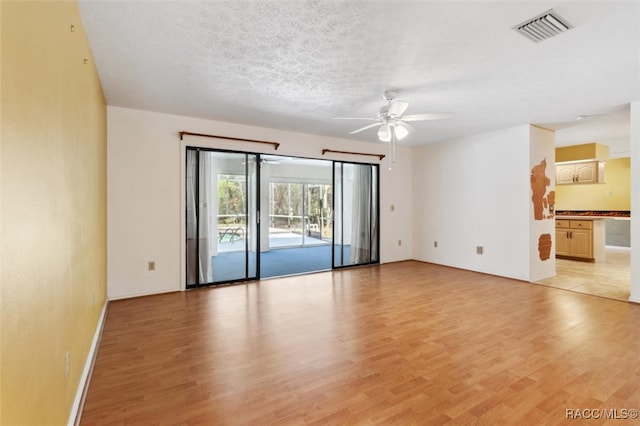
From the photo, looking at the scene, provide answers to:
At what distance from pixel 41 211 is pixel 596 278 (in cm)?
694

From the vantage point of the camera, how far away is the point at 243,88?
11.3ft

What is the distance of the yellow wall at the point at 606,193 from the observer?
26.2ft

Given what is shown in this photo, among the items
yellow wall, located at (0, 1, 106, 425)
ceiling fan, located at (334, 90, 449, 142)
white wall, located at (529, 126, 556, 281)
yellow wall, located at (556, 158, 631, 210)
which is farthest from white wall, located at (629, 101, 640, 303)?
yellow wall, located at (0, 1, 106, 425)

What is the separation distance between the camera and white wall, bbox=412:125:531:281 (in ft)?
16.9

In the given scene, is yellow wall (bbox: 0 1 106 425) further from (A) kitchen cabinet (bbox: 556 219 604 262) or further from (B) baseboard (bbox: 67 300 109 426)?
(A) kitchen cabinet (bbox: 556 219 604 262)

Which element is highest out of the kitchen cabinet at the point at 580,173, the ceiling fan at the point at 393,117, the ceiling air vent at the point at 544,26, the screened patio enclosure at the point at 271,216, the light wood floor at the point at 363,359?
the ceiling air vent at the point at 544,26

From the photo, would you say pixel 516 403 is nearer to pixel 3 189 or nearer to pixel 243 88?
pixel 3 189

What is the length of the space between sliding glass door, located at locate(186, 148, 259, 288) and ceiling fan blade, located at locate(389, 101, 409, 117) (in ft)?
7.91

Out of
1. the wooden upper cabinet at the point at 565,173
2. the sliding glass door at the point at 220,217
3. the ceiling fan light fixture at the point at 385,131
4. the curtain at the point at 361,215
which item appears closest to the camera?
the ceiling fan light fixture at the point at 385,131

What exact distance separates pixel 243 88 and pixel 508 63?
2.62 m

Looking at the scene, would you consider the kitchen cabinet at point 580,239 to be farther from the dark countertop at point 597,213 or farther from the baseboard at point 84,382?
the baseboard at point 84,382

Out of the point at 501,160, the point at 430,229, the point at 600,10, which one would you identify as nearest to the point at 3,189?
the point at 600,10

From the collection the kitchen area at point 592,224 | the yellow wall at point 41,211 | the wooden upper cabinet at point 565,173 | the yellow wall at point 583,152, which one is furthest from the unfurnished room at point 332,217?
the wooden upper cabinet at point 565,173

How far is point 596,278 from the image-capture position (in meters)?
5.15
